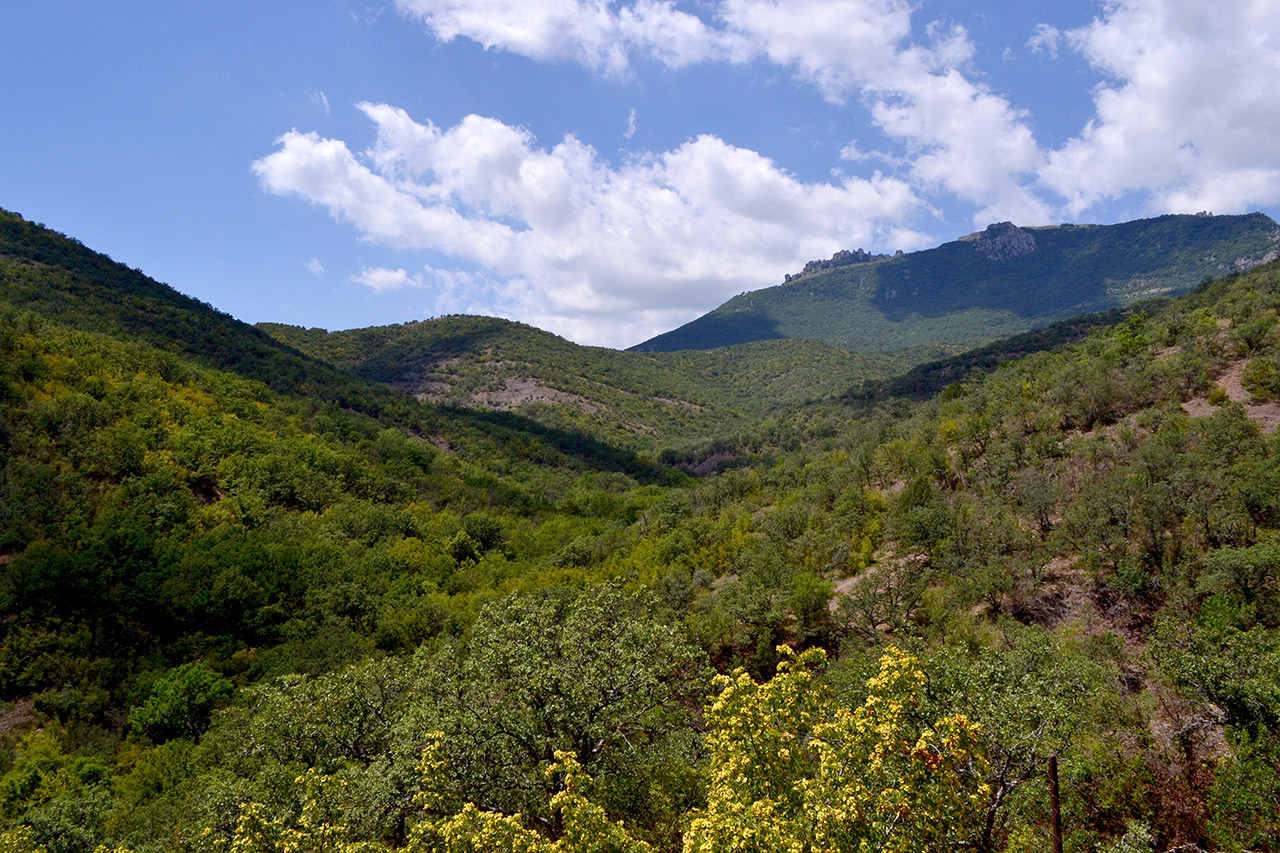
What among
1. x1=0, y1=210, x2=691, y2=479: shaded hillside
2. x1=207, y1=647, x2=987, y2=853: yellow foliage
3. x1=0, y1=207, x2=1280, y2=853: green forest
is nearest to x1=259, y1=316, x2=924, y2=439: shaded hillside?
x1=0, y1=210, x2=691, y2=479: shaded hillside

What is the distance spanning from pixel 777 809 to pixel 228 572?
124ft

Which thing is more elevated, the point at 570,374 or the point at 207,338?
the point at 570,374

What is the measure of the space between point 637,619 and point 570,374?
13338 cm

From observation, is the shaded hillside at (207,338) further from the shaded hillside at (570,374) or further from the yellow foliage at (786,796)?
the yellow foliage at (786,796)

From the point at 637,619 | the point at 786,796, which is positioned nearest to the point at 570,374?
the point at 637,619

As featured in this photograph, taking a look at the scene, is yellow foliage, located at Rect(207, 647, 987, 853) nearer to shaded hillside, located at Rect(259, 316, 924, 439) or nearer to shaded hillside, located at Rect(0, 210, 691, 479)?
shaded hillside, located at Rect(0, 210, 691, 479)

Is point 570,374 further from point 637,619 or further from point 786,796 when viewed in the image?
point 786,796

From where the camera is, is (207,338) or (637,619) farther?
(207,338)

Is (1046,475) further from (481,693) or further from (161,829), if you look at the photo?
(161,829)

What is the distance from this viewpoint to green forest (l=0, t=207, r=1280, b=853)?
11.0 meters

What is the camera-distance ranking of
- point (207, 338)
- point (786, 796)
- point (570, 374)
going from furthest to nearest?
point (570, 374)
point (207, 338)
point (786, 796)

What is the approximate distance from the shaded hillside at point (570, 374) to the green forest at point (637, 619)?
2180 inches

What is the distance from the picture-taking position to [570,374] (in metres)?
149

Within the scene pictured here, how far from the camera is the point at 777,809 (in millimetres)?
9586
